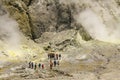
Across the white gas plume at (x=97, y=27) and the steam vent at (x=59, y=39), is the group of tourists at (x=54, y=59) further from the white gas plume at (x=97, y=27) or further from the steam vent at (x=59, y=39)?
the white gas plume at (x=97, y=27)

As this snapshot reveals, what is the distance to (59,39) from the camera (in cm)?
4500

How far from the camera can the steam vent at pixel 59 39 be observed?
104 feet

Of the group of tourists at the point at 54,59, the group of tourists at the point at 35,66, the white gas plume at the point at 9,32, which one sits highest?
the white gas plume at the point at 9,32

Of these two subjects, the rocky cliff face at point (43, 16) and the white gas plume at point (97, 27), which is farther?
the rocky cliff face at point (43, 16)

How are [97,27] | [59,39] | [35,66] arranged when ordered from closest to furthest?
1. [35,66]
2. [59,39]
3. [97,27]

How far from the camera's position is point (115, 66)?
33.6 m

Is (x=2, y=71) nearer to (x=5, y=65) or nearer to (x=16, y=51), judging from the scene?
(x=5, y=65)

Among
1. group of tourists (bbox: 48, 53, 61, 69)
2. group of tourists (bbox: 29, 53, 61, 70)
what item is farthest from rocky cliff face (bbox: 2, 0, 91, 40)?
group of tourists (bbox: 29, 53, 61, 70)

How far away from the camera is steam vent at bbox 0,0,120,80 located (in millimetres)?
31766

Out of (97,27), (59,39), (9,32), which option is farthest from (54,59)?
(97,27)

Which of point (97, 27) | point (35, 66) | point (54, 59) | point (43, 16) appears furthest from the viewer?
point (43, 16)

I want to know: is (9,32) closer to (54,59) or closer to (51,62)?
(54,59)

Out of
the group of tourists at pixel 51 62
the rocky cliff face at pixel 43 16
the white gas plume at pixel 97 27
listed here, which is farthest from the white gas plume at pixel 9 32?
the white gas plume at pixel 97 27

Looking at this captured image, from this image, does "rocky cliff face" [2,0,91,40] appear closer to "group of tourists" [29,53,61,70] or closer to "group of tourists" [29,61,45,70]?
"group of tourists" [29,53,61,70]
